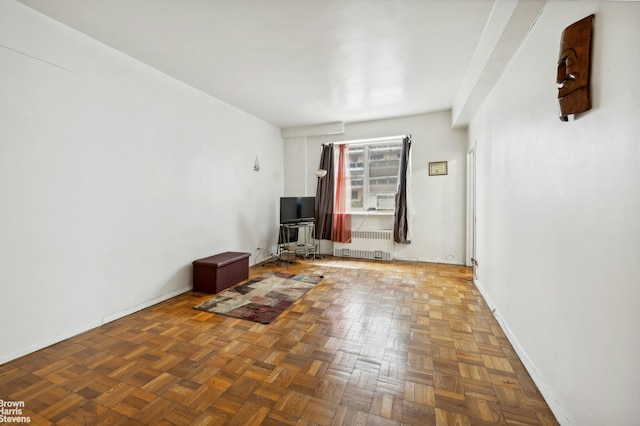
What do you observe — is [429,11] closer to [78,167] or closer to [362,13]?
[362,13]

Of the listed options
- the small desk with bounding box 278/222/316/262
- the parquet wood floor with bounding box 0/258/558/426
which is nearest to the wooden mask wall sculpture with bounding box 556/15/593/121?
the parquet wood floor with bounding box 0/258/558/426

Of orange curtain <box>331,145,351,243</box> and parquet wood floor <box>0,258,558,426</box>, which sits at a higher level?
orange curtain <box>331,145,351,243</box>

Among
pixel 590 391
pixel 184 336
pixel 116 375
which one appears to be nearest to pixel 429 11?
pixel 590 391

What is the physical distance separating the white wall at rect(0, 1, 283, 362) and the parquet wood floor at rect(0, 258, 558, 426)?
34 cm

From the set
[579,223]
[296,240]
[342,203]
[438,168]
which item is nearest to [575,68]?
[579,223]

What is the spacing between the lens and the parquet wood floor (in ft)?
4.94

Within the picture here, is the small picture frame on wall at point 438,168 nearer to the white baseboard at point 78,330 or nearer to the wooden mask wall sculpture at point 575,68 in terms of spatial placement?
the wooden mask wall sculpture at point 575,68

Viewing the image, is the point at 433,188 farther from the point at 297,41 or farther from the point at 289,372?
the point at 289,372

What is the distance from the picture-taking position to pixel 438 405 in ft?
5.11

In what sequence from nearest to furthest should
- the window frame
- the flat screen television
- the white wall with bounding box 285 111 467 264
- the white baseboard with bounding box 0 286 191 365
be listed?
the white baseboard with bounding box 0 286 191 365 → the white wall with bounding box 285 111 467 264 → the flat screen television → the window frame

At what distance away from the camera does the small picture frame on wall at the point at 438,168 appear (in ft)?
15.9

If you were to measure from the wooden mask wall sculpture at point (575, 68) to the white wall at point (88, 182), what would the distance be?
351 centimetres

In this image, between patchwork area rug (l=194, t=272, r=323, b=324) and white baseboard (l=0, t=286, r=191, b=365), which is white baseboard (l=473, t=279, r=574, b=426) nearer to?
patchwork area rug (l=194, t=272, r=323, b=324)

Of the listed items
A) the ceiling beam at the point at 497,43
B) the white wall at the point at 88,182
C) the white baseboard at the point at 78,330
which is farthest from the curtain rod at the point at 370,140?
the white baseboard at the point at 78,330
